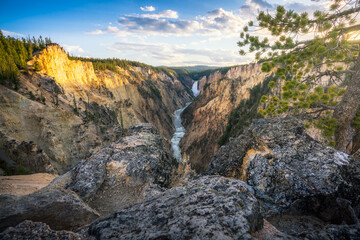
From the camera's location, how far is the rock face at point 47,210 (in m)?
3.65

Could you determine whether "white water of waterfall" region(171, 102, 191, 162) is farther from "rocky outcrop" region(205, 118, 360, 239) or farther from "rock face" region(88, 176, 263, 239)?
"rock face" region(88, 176, 263, 239)

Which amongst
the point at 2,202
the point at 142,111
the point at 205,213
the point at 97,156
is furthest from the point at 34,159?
the point at 142,111

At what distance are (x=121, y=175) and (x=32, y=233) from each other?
5.47 metres

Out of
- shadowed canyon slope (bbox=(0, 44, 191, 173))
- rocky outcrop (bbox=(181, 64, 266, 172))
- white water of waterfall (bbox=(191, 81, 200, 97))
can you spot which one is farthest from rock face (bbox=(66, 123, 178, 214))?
white water of waterfall (bbox=(191, 81, 200, 97))

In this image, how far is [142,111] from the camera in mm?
66062

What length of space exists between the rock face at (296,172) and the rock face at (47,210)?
15.4 feet

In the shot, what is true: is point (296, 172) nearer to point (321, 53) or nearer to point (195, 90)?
point (321, 53)

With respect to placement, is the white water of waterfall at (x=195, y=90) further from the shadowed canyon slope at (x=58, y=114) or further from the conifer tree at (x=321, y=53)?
the conifer tree at (x=321, y=53)

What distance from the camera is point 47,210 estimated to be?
403 centimetres

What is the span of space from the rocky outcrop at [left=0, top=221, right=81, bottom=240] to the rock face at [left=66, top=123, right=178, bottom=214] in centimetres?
417

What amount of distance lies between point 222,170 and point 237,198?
3.01 m

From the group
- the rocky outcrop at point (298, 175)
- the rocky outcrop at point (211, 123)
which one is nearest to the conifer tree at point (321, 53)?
the rocky outcrop at point (298, 175)

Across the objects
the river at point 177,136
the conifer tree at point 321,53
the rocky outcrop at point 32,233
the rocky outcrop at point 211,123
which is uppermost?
the conifer tree at point 321,53

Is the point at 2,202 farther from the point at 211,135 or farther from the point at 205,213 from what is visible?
the point at 211,135
